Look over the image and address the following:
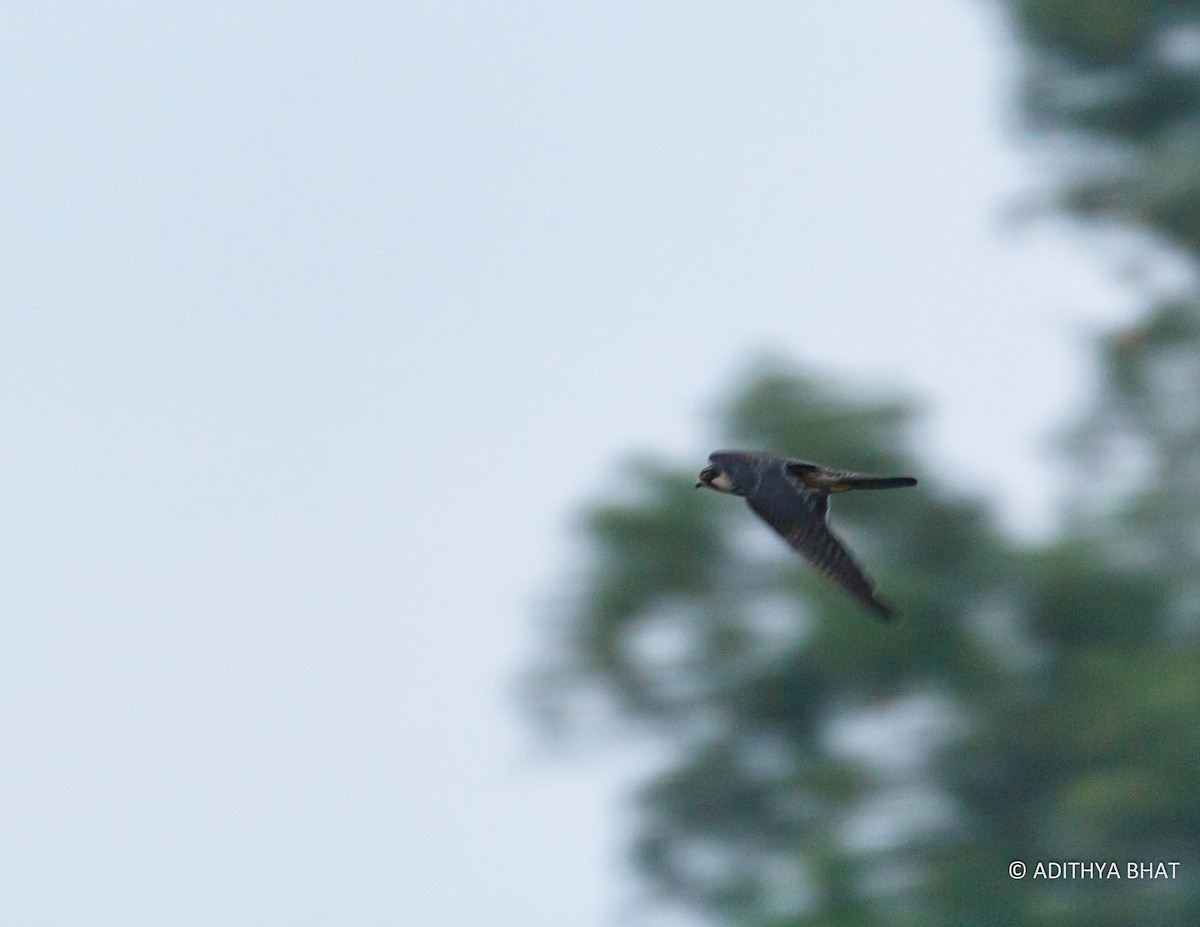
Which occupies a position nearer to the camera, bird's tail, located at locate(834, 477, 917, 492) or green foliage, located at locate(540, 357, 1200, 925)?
bird's tail, located at locate(834, 477, 917, 492)

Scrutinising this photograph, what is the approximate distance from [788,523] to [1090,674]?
7401 mm

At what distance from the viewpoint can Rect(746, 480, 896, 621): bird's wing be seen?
6121 mm

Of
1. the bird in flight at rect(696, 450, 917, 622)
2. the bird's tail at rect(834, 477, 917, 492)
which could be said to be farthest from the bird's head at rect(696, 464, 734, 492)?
the bird's tail at rect(834, 477, 917, 492)

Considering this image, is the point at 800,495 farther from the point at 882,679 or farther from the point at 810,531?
the point at 882,679

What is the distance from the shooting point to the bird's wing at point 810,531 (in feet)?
20.1

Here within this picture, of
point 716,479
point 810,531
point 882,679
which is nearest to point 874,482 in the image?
point 810,531

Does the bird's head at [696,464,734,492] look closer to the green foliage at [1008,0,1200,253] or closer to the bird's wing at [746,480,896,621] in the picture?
the bird's wing at [746,480,896,621]

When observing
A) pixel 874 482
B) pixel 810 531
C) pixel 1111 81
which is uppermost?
pixel 1111 81

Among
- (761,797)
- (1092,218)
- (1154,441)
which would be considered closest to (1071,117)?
(1092,218)

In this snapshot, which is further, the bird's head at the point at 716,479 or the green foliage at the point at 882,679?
the green foliage at the point at 882,679

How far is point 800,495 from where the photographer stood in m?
6.71

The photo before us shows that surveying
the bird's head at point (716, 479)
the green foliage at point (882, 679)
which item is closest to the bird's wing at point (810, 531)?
the bird's head at point (716, 479)

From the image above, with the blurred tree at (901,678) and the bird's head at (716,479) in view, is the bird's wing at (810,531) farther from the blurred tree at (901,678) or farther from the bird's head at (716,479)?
the blurred tree at (901,678)

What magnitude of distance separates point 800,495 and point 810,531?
0.23m
